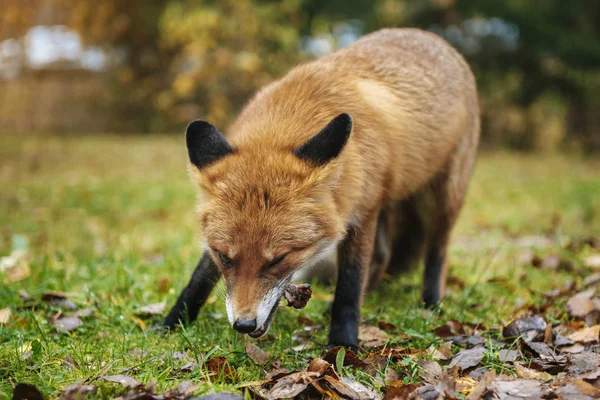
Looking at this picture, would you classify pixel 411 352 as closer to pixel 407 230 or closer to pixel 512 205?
pixel 407 230

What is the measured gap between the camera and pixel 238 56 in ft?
45.4

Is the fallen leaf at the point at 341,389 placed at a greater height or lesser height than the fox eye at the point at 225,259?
lesser

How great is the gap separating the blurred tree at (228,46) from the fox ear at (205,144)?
34.4 feet

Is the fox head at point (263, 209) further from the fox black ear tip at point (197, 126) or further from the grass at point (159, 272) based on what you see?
the grass at point (159, 272)

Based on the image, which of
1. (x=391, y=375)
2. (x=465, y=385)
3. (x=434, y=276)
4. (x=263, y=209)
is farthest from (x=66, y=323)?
(x=434, y=276)

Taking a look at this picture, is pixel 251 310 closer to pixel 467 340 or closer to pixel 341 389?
pixel 341 389

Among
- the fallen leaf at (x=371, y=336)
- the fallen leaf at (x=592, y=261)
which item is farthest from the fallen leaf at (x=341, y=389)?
the fallen leaf at (x=592, y=261)

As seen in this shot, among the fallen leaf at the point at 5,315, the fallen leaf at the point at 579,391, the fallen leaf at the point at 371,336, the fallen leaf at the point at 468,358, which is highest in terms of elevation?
the fallen leaf at the point at 5,315

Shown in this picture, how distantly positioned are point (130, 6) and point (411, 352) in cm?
1747

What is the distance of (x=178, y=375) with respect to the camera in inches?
107

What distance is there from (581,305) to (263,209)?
2.19 m

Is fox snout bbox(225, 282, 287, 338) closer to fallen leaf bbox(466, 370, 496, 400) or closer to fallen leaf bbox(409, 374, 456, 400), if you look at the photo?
fallen leaf bbox(409, 374, 456, 400)

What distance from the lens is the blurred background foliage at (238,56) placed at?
14469 mm

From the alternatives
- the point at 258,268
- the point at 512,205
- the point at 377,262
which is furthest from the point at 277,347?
the point at 512,205
